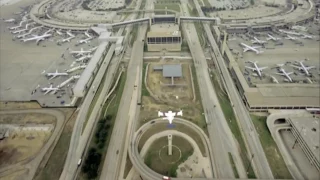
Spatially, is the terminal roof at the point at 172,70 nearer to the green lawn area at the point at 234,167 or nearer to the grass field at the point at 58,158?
the grass field at the point at 58,158

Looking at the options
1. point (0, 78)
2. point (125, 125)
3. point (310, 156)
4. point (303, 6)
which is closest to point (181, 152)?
point (125, 125)

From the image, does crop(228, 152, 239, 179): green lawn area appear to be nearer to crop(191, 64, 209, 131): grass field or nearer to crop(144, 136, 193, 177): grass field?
crop(144, 136, 193, 177): grass field

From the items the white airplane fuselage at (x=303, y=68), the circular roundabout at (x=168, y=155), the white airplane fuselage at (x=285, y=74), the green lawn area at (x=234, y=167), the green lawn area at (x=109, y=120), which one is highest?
the white airplane fuselage at (x=303, y=68)

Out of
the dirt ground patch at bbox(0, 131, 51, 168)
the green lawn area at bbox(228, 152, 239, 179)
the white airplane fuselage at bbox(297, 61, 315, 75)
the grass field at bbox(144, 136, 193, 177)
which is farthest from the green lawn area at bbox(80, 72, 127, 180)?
the white airplane fuselage at bbox(297, 61, 315, 75)

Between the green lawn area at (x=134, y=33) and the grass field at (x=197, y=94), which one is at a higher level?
the green lawn area at (x=134, y=33)

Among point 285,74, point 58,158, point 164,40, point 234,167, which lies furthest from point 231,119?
point 164,40

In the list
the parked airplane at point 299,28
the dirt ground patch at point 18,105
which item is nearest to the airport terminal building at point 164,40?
the dirt ground patch at point 18,105
